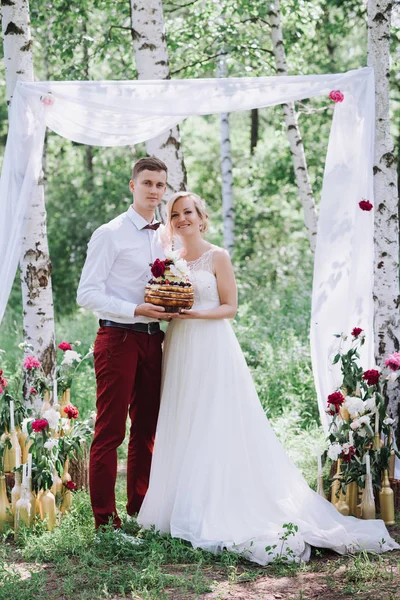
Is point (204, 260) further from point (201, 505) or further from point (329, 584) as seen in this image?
point (329, 584)

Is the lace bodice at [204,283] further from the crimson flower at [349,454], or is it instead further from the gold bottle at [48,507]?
the gold bottle at [48,507]

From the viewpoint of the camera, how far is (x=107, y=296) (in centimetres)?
425

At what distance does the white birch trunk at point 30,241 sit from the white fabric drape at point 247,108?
58 centimetres

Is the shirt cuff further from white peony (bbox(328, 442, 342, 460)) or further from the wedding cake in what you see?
white peony (bbox(328, 442, 342, 460))

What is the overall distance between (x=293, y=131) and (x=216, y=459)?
16.7 feet

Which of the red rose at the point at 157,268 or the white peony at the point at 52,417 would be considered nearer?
the red rose at the point at 157,268

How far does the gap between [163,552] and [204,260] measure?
5.38ft

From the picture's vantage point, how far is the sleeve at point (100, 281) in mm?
4195

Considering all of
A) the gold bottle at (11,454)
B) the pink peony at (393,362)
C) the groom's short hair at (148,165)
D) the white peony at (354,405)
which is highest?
the groom's short hair at (148,165)

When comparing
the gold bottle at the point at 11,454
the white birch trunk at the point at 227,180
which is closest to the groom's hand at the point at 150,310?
the gold bottle at the point at 11,454

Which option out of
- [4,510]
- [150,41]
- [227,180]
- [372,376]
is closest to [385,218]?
[372,376]

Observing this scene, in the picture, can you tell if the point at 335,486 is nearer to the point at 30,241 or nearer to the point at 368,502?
the point at 368,502

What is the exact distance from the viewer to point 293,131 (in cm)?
855

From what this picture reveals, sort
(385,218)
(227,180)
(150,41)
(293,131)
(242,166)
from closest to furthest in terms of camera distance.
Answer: (385,218)
(150,41)
(293,131)
(227,180)
(242,166)
